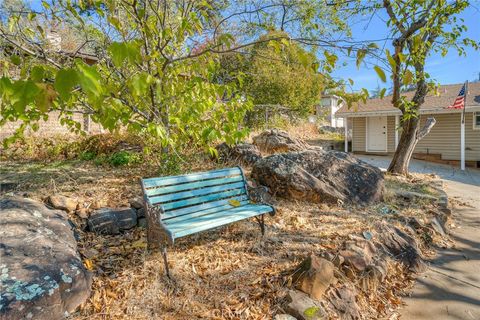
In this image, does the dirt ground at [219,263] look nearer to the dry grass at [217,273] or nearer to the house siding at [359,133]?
the dry grass at [217,273]

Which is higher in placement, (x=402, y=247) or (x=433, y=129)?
(x=433, y=129)

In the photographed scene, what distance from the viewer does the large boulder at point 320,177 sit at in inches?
197

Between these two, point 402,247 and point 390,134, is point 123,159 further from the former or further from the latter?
point 390,134

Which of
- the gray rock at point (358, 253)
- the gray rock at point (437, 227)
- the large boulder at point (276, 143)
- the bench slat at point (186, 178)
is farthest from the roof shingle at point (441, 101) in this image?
the gray rock at point (358, 253)

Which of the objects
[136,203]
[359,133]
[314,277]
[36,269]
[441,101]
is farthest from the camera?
[359,133]

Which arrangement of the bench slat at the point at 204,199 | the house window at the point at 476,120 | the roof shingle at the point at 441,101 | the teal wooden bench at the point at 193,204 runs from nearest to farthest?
the teal wooden bench at the point at 193,204
the bench slat at the point at 204,199
the house window at the point at 476,120
the roof shingle at the point at 441,101

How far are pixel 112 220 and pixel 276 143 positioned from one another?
530 centimetres

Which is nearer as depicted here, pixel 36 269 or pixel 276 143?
pixel 36 269

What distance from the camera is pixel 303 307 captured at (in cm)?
245

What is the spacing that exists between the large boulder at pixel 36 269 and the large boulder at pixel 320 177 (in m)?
3.14

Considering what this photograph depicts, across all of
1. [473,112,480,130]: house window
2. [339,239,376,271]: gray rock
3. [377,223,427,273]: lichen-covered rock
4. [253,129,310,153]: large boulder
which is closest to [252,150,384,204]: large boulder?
[377,223,427,273]: lichen-covered rock

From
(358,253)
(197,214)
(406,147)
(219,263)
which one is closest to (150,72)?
(197,214)

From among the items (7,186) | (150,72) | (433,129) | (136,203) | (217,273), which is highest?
(150,72)

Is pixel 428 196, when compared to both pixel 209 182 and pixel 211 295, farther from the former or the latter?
pixel 211 295
